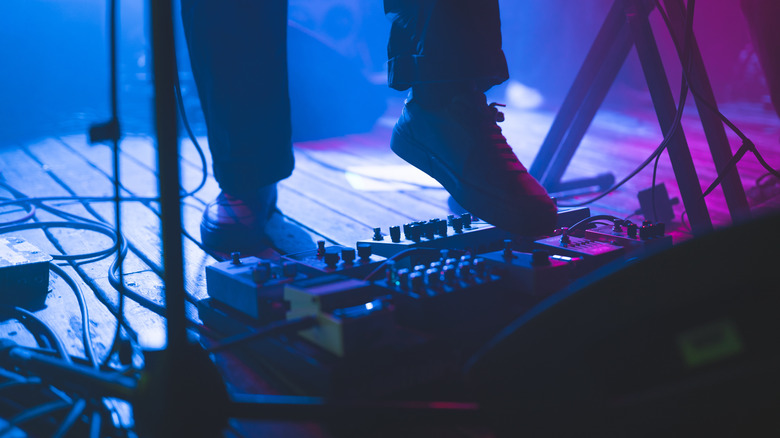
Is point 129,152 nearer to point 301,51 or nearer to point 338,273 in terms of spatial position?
point 301,51

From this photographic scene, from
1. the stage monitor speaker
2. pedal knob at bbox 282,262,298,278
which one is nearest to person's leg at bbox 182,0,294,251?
pedal knob at bbox 282,262,298,278

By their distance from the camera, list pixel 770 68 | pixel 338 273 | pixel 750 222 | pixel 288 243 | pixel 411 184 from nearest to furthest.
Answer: pixel 750 222 < pixel 338 273 < pixel 770 68 < pixel 288 243 < pixel 411 184

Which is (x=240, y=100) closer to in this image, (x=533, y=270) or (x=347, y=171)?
(x=533, y=270)

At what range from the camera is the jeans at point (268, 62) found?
111 cm

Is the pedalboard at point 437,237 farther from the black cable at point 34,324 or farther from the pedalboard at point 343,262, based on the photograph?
the black cable at point 34,324

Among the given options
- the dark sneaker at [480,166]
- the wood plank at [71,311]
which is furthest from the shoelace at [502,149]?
the wood plank at [71,311]

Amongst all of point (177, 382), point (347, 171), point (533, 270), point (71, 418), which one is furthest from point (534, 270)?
point (347, 171)

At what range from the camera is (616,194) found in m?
2.02

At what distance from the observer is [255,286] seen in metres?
0.82

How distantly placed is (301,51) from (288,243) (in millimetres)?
2301

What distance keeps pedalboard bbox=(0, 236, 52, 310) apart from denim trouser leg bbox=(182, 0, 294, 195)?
1.62 ft

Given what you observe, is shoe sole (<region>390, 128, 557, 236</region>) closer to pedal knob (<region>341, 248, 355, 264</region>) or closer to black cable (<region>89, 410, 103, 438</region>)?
pedal knob (<region>341, 248, 355, 264</region>)

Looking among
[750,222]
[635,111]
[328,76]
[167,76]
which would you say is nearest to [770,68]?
[750,222]

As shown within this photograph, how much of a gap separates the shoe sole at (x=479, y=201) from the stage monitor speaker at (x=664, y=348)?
1.78 feet
